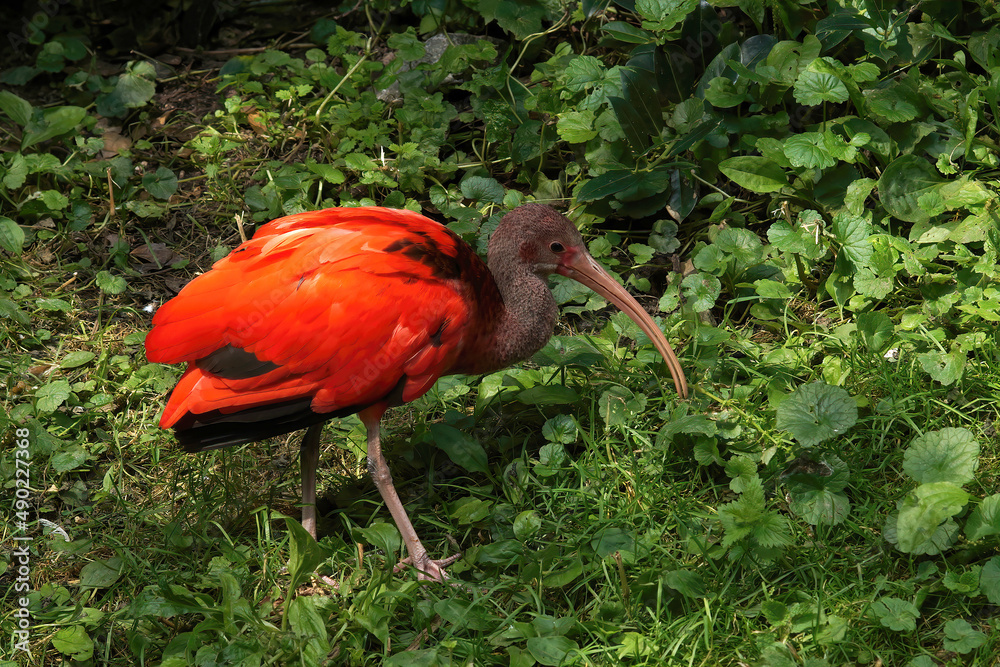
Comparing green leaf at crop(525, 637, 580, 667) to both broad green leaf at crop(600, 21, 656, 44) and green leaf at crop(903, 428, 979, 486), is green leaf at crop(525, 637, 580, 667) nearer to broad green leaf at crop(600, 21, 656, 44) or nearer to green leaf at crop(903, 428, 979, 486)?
green leaf at crop(903, 428, 979, 486)

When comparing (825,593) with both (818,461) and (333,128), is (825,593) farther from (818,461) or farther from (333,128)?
(333,128)

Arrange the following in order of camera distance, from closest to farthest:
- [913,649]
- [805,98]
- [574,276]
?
[913,649] < [574,276] < [805,98]

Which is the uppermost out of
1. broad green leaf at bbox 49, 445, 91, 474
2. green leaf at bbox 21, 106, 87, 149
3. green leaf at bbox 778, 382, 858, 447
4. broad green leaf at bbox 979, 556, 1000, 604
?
green leaf at bbox 21, 106, 87, 149

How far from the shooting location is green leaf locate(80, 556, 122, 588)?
3.23m

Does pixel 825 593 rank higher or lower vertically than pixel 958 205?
lower

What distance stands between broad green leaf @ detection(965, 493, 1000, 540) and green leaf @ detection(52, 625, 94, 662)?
9.04ft

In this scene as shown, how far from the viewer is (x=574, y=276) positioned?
364 cm

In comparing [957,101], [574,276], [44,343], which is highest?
[957,101]

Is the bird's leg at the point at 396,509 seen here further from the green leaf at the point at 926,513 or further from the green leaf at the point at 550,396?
the green leaf at the point at 926,513

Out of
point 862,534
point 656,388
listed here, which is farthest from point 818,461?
point 656,388

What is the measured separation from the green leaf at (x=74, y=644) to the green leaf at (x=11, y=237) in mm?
2128

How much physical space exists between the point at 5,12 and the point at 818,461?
4.99m

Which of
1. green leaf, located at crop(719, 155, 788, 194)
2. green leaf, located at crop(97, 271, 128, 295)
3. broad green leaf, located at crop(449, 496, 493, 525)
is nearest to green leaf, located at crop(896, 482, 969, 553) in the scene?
broad green leaf, located at crop(449, 496, 493, 525)

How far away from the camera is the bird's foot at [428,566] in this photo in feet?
10.4
